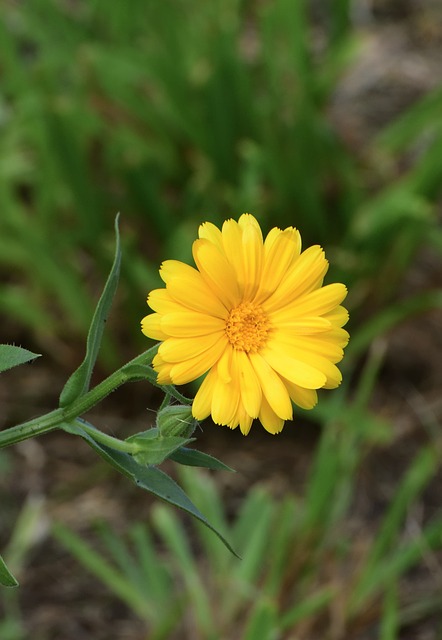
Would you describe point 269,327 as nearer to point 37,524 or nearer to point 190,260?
point 190,260

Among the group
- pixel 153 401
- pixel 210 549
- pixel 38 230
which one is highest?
pixel 38 230

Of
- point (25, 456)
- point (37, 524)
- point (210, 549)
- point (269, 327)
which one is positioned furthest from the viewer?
point (25, 456)

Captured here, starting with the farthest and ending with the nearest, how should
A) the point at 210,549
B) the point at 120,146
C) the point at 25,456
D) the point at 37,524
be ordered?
the point at 120,146 < the point at 25,456 < the point at 37,524 < the point at 210,549

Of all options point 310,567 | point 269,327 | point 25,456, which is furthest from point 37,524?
point 269,327

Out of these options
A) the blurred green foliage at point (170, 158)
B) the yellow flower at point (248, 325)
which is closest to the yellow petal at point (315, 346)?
the yellow flower at point (248, 325)

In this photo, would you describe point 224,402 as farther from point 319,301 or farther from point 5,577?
point 5,577

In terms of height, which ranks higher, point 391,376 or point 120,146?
point 120,146
